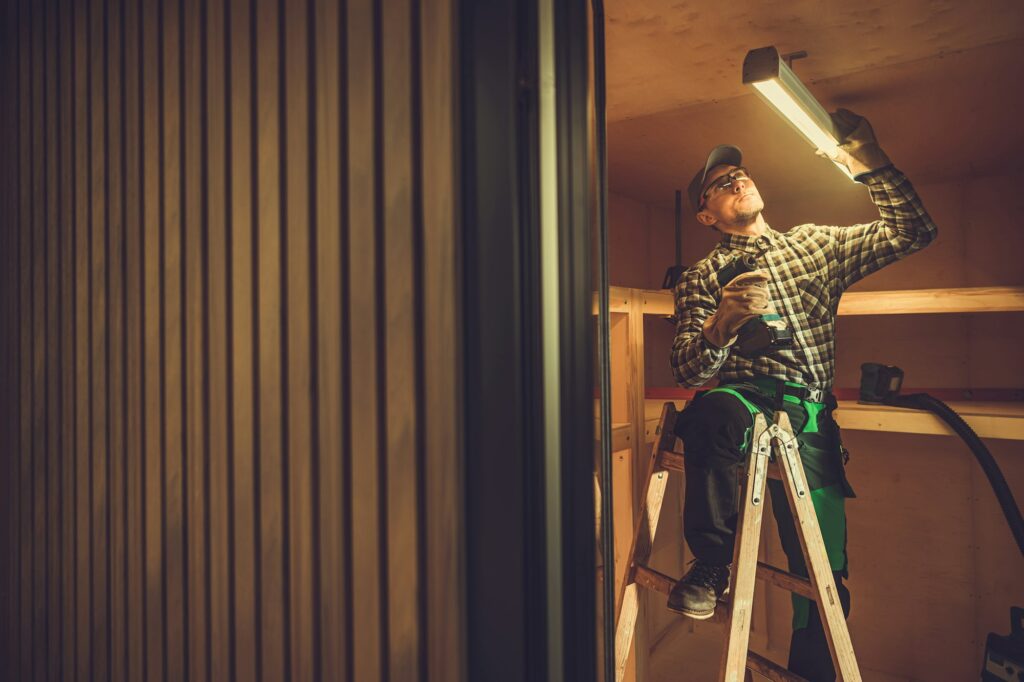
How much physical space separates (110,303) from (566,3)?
908 millimetres

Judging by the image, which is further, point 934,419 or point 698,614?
point 934,419

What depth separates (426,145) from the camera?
2.41ft

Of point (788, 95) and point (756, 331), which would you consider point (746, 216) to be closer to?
point (756, 331)

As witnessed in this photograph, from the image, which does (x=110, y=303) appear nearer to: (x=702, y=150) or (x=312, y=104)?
(x=312, y=104)

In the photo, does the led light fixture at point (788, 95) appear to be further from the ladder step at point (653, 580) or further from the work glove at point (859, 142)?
the ladder step at point (653, 580)

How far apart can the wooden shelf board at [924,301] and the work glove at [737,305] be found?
46 cm

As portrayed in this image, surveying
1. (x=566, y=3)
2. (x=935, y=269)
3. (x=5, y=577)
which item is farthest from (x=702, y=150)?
(x=5, y=577)

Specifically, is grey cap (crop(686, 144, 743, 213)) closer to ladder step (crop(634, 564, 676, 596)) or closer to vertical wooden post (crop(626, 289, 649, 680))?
vertical wooden post (crop(626, 289, 649, 680))

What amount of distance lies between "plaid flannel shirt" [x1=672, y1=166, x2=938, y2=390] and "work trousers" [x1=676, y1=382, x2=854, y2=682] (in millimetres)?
88

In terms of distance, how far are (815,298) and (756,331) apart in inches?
10.7

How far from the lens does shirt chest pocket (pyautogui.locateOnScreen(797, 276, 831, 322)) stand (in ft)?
6.56

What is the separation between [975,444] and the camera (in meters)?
2.13

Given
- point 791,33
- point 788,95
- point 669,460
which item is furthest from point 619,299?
point 791,33

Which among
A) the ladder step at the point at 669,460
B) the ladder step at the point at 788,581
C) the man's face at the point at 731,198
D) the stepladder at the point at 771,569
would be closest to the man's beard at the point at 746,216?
the man's face at the point at 731,198
